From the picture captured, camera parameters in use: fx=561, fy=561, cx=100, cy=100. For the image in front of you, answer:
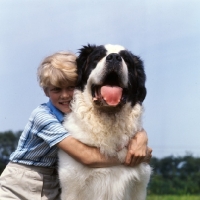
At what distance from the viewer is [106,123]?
4.00m

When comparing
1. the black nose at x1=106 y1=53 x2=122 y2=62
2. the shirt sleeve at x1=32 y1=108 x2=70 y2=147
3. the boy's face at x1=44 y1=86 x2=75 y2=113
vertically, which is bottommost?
the shirt sleeve at x1=32 y1=108 x2=70 y2=147

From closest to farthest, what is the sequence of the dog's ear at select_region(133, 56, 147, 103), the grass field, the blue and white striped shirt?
1. the blue and white striped shirt
2. the dog's ear at select_region(133, 56, 147, 103)
3. the grass field

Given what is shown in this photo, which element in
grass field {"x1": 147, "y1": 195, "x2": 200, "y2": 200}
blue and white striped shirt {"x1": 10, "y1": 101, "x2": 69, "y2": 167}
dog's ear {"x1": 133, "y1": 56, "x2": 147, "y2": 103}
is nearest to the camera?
blue and white striped shirt {"x1": 10, "y1": 101, "x2": 69, "y2": 167}

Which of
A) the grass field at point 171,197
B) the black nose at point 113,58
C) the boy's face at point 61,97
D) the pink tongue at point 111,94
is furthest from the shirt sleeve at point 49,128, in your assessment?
the grass field at point 171,197

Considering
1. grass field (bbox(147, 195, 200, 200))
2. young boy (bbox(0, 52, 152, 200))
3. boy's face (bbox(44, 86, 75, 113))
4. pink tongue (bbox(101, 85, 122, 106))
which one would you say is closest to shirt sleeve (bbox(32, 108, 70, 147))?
young boy (bbox(0, 52, 152, 200))

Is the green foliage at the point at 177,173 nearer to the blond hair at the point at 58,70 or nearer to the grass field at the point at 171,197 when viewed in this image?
the grass field at the point at 171,197

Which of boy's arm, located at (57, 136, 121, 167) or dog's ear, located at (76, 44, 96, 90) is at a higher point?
dog's ear, located at (76, 44, 96, 90)

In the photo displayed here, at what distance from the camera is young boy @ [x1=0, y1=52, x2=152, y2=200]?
13.3 ft

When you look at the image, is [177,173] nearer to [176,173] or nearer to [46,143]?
[176,173]

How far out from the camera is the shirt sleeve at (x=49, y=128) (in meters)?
3.96

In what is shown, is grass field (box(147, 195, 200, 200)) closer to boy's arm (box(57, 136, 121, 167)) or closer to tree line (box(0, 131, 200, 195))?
tree line (box(0, 131, 200, 195))

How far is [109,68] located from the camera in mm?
3855

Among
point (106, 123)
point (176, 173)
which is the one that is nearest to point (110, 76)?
point (106, 123)

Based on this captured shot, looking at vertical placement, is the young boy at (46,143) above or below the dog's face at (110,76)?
below
